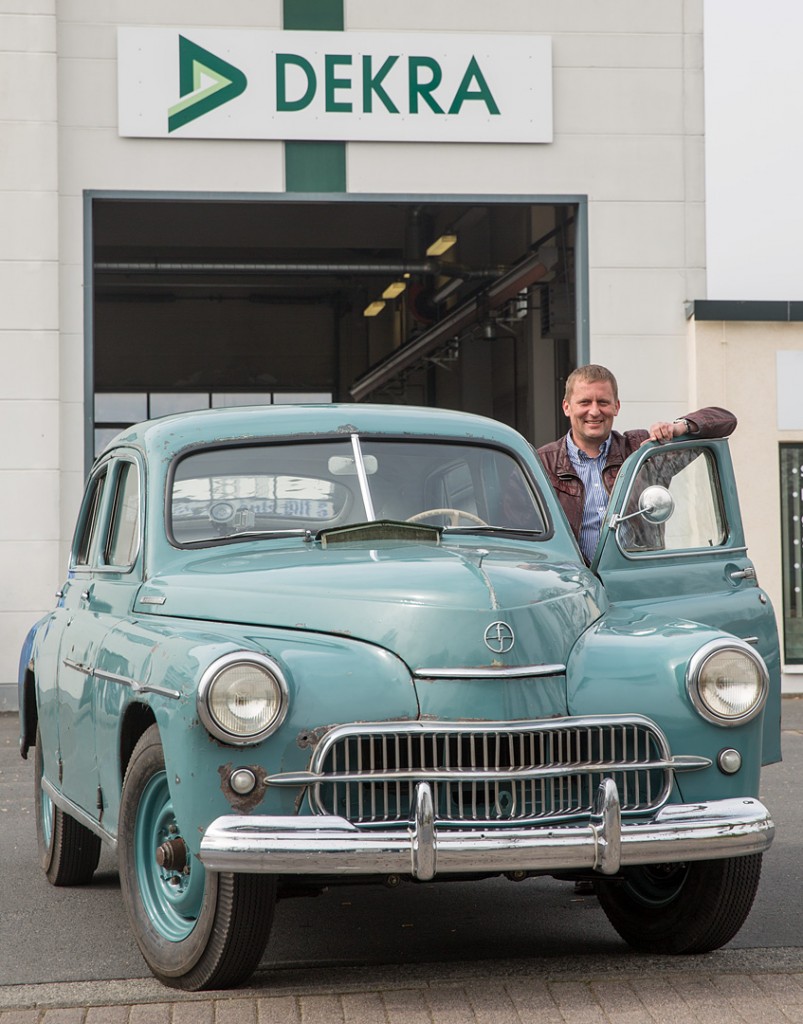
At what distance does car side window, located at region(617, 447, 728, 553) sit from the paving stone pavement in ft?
5.14

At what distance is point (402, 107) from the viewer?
1358cm

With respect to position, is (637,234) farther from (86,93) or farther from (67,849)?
(67,849)

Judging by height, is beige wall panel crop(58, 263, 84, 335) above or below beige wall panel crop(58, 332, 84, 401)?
above

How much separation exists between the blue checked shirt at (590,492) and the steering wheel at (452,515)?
64cm

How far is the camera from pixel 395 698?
4344 mm

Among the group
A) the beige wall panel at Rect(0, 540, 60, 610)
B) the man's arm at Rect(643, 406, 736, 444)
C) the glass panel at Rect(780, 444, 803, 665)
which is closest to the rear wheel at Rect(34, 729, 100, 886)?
the man's arm at Rect(643, 406, 736, 444)

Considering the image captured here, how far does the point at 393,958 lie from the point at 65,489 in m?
9.02

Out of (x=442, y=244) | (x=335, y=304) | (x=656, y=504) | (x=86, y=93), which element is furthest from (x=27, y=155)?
(x=335, y=304)

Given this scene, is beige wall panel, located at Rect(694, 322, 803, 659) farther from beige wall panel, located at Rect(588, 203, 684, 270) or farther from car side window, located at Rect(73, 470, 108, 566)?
car side window, located at Rect(73, 470, 108, 566)

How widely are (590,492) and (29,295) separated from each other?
8153 millimetres

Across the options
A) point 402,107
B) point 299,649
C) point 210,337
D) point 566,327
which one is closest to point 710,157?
point 402,107

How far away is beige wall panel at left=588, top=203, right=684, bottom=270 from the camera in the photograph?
14.0 m

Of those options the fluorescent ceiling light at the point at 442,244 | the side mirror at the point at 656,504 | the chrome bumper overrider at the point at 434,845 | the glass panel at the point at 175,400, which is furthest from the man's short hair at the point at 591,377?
the glass panel at the point at 175,400

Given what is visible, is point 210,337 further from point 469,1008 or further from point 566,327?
point 469,1008
